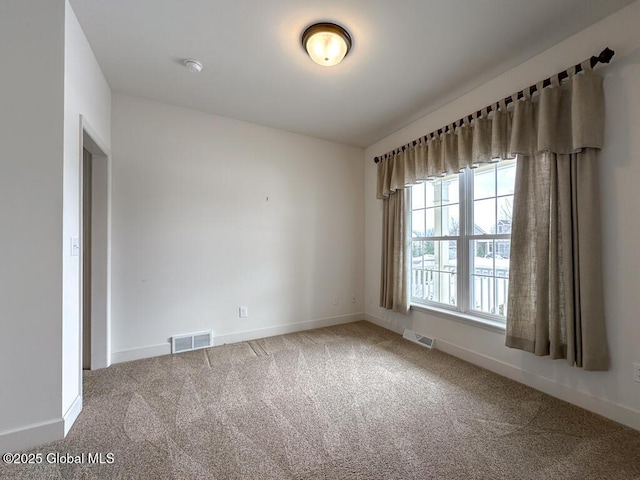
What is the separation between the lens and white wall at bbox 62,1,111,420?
1.67 metres

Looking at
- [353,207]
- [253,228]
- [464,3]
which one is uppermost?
[464,3]

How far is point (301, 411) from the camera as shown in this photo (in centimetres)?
188

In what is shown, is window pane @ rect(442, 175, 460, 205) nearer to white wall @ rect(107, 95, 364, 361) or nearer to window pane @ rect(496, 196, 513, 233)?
window pane @ rect(496, 196, 513, 233)

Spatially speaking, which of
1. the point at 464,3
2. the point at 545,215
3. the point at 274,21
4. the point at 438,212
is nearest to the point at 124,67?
the point at 274,21

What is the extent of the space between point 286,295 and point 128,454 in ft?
7.28

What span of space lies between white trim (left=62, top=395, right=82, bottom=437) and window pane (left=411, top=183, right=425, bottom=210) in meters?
3.59

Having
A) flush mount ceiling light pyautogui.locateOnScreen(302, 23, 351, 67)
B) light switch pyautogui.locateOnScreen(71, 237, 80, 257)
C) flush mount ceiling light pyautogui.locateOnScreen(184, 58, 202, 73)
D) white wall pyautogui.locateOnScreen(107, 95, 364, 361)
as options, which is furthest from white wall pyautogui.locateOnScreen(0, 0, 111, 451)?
flush mount ceiling light pyautogui.locateOnScreen(302, 23, 351, 67)

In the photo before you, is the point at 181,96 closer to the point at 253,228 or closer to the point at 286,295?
the point at 253,228

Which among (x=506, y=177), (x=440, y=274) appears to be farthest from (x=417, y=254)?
(x=506, y=177)

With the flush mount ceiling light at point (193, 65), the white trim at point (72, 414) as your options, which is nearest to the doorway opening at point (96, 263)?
the white trim at point (72, 414)

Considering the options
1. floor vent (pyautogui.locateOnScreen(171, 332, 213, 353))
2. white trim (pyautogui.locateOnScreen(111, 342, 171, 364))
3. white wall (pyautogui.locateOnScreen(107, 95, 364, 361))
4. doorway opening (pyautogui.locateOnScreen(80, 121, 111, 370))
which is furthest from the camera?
floor vent (pyautogui.locateOnScreen(171, 332, 213, 353))

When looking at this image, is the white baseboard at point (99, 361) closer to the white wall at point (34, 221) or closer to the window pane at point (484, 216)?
the white wall at point (34, 221)

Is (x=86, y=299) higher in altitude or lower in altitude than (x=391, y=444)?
higher

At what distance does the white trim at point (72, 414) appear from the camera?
1.63 meters
